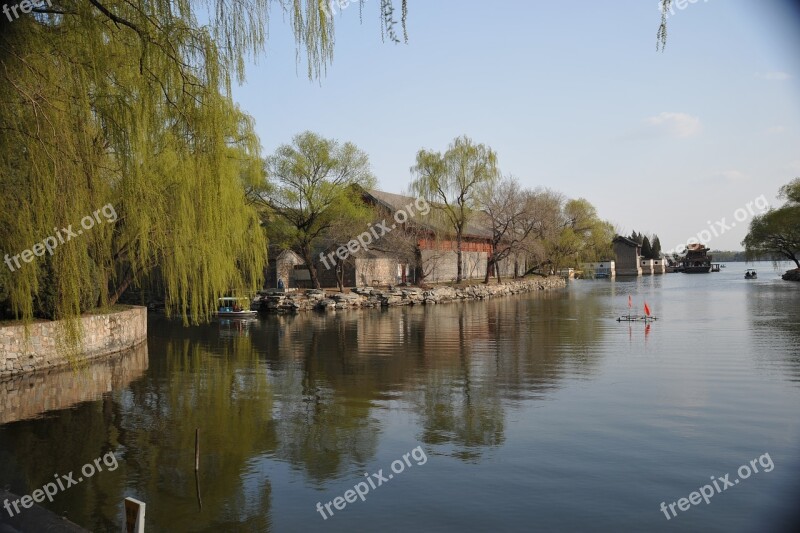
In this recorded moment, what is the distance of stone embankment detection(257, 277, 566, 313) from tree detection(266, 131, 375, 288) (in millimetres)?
3266

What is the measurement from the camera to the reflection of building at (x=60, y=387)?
11.9 m

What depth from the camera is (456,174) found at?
4569 centimetres

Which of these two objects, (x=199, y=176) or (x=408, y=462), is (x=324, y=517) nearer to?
(x=408, y=462)

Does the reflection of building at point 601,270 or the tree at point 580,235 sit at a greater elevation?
the tree at point 580,235

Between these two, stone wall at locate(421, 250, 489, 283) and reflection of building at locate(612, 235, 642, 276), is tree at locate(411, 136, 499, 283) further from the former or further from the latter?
reflection of building at locate(612, 235, 642, 276)

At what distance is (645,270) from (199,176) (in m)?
107

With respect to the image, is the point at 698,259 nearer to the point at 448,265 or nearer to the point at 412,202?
the point at 448,265

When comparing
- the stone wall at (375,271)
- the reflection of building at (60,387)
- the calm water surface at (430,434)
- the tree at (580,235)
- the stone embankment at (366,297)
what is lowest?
the calm water surface at (430,434)

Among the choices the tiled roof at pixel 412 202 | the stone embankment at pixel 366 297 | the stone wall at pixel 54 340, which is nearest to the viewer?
the stone wall at pixel 54 340

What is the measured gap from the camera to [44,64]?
6852 mm

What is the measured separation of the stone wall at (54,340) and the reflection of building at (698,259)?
103 metres

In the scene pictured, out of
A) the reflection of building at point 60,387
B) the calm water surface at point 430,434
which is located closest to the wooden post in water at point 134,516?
the calm water surface at point 430,434

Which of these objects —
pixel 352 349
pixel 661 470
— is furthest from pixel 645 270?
pixel 661 470

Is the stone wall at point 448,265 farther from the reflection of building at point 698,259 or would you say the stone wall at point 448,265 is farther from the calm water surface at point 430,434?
the reflection of building at point 698,259
